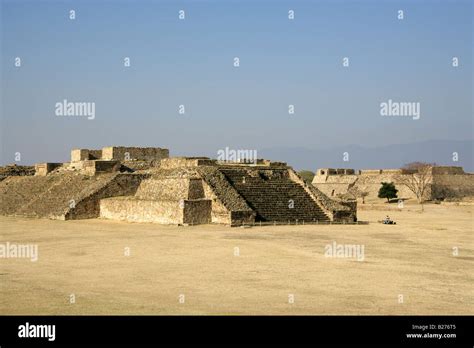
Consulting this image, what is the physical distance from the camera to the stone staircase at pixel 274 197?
123 ft

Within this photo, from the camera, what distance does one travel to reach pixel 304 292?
16.2m

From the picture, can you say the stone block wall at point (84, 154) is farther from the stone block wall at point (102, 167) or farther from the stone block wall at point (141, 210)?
the stone block wall at point (141, 210)

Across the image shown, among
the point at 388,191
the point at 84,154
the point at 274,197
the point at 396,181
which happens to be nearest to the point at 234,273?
the point at 274,197

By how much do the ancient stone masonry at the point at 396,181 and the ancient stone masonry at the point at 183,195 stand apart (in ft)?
107

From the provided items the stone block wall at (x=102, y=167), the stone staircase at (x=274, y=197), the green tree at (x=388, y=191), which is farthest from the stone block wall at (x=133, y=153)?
the green tree at (x=388, y=191)

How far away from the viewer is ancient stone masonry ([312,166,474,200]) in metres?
74.3

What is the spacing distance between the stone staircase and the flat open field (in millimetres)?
4895

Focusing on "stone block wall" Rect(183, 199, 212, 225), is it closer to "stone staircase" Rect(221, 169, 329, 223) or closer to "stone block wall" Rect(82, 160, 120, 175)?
"stone staircase" Rect(221, 169, 329, 223)

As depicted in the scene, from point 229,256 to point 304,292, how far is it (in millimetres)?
6828

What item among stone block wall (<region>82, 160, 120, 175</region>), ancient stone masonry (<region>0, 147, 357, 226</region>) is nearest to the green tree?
ancient stone masonry (<region>0, 147, 357, 226</region>)

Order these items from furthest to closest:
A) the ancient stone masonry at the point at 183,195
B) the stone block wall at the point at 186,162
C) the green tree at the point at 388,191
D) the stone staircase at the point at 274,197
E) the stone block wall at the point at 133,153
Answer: the green tree at the point at 388,191
the stone block wall at the point at 133,153
the stone block wall at the point at 186,162
the stone staircase at the point at 274,197
the ancient stone masonry at the point at 183,195

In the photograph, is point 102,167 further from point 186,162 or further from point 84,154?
point 186,162

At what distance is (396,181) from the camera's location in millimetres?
77125
